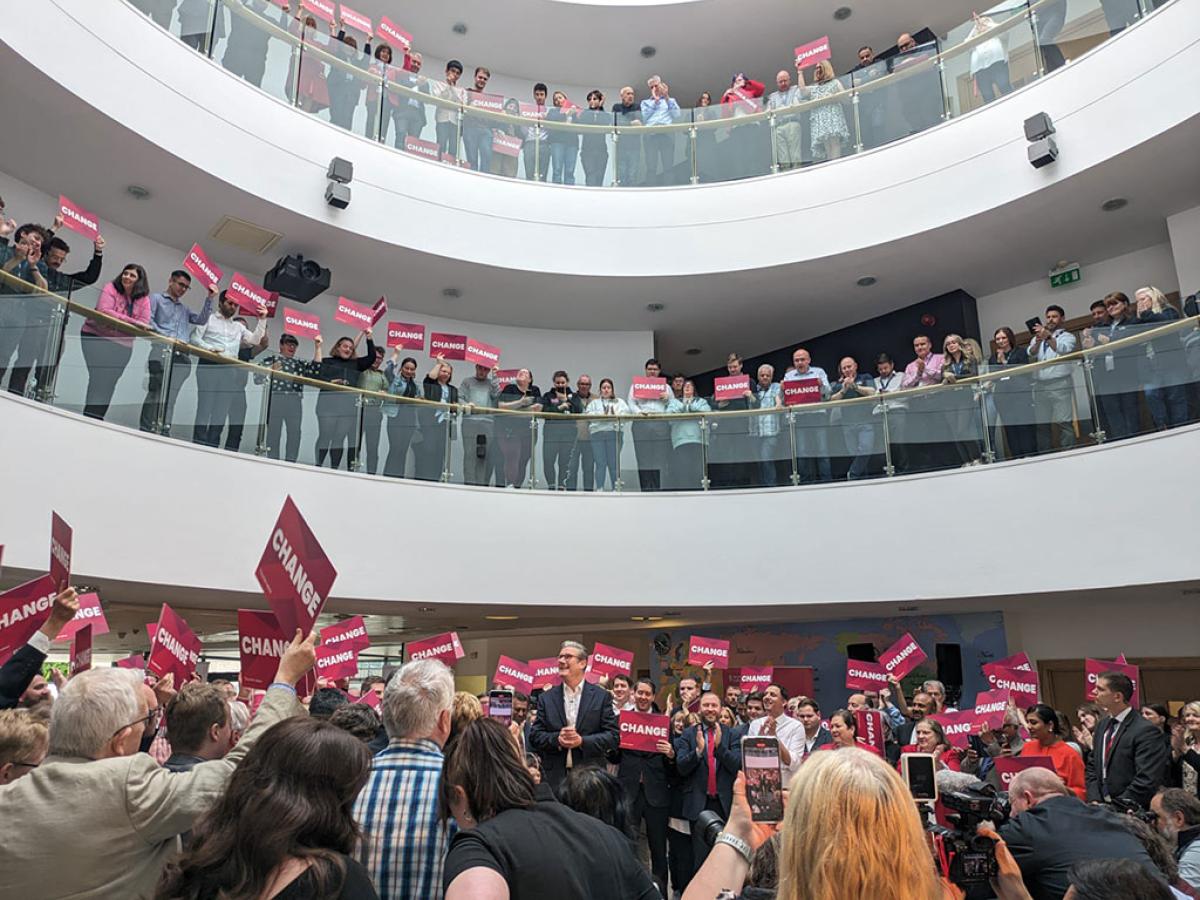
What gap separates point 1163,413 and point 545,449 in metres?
6.08

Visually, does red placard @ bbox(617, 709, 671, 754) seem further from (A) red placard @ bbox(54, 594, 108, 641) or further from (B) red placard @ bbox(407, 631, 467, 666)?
(A) red placard @ bbox(54, 594, 108, 641)

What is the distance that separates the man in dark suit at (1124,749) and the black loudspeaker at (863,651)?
541 centimetres

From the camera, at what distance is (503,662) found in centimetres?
729

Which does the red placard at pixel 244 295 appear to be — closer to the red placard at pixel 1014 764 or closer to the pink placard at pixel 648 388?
the pink placard at pixel 648 388

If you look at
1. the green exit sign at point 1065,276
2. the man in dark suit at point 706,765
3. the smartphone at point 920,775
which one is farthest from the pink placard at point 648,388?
the smartphone at point 920,775

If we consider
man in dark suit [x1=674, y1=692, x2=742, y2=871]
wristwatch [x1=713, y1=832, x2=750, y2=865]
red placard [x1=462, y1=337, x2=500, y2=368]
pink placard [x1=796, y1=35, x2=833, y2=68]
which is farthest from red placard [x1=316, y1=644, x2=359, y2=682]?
pink placard [x1=796, y1=35, x2=833, y2=68]

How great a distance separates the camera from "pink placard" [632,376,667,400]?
11.1 m

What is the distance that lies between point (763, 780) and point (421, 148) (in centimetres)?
1079

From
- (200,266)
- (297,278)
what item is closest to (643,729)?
(200,266)

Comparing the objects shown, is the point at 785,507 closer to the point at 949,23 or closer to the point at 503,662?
the point at 503,662

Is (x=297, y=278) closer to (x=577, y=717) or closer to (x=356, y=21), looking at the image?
(x=356, y=21)

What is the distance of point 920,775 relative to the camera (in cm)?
288

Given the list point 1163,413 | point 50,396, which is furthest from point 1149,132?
point 50,396

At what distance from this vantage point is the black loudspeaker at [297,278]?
10.9 meters
